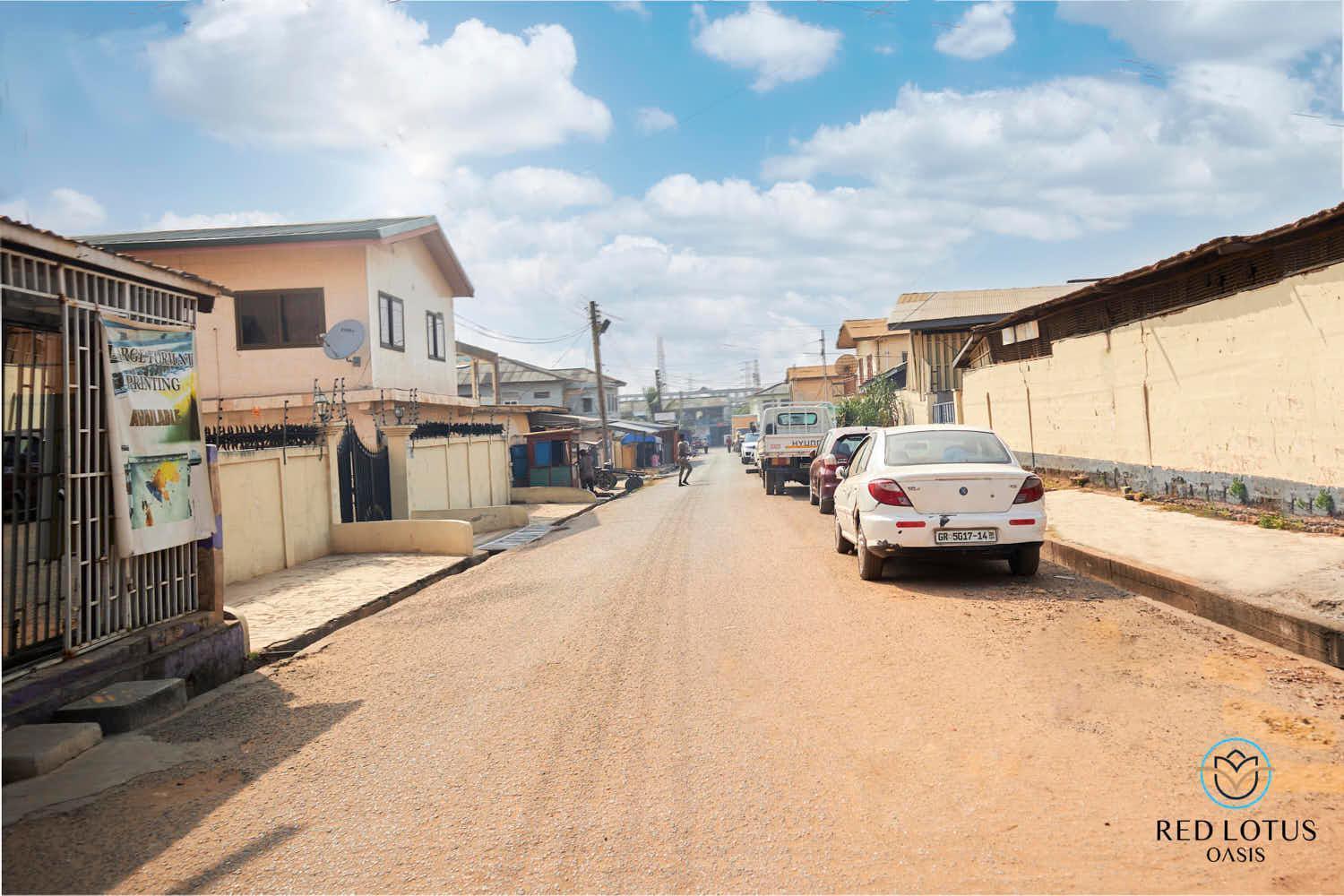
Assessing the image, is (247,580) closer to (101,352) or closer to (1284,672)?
(101,352)

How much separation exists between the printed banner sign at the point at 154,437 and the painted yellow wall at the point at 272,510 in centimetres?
433

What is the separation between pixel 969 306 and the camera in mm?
35375

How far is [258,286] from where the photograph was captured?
864 inches

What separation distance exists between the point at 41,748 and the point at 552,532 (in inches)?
543

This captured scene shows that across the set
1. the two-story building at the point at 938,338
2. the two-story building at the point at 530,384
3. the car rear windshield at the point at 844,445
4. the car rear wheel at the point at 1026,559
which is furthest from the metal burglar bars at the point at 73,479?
the two-story building at the point at 530,384

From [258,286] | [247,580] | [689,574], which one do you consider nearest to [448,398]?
[258,286]

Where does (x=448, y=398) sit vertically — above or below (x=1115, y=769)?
above

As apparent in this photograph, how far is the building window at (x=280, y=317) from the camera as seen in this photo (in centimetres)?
2178

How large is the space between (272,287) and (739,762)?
67.4ft

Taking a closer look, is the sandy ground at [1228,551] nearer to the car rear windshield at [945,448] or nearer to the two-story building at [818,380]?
the car rear windshield at [945,448]

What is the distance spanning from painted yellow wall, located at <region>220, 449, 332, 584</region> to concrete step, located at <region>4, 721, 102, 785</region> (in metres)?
6.35

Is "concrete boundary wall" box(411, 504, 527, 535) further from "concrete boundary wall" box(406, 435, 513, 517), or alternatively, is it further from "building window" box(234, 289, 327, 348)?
"building window" box(234, 289, 327, 348)

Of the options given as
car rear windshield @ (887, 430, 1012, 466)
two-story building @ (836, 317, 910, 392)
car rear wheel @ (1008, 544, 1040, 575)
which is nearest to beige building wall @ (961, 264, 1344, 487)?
car rear wheel @ (1008, 544, 1040, 575)

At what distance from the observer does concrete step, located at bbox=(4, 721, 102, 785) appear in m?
4.78
